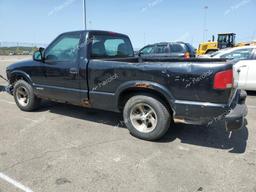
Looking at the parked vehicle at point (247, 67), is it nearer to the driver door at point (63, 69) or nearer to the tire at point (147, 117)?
the tire at point (147, 117)

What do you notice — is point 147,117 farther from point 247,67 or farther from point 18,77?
point 247,67

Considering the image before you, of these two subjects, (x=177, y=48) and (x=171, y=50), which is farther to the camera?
(x=171, y=50)

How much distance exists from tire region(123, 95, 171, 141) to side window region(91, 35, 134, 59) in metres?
1.33

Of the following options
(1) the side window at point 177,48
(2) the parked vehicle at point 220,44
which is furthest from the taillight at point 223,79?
(2) the parked vehicle at point 220,44

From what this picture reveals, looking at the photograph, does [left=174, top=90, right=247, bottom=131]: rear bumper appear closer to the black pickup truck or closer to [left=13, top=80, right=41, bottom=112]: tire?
the black pickup truck

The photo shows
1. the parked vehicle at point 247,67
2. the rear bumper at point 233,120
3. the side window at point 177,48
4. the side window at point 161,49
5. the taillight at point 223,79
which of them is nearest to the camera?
the taillight at point 223,79

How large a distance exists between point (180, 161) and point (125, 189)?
1031 millimetres

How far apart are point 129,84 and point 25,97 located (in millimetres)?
3224

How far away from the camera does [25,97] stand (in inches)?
235

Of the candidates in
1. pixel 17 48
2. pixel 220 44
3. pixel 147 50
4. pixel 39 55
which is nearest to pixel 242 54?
pixel 39 55

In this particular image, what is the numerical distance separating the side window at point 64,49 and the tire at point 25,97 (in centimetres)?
103

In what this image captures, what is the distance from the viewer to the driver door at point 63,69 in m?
4.71

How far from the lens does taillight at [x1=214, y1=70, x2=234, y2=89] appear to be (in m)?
3.30

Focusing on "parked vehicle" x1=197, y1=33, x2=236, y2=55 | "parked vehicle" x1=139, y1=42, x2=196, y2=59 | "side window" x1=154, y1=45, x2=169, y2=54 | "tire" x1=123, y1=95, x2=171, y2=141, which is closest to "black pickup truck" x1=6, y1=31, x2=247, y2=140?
"tire" x1=123, y1=95, x2=171, y2=141
